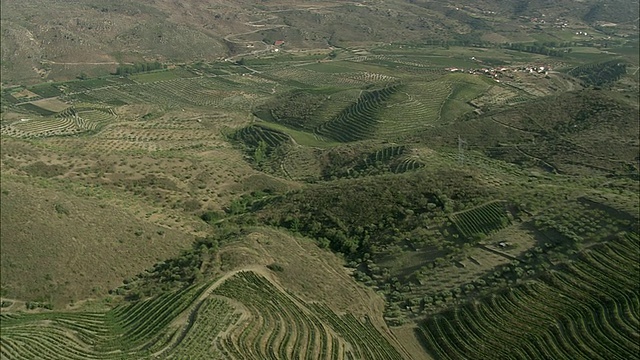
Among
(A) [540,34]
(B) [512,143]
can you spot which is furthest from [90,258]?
(A) [540,34]

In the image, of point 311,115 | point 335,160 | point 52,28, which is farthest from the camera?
point 52,28

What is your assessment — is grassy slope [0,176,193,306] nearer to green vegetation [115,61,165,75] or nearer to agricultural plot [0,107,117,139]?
agricultural plot [0,107,117,139]

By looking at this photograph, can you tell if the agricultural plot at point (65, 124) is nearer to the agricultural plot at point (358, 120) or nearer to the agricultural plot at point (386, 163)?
the agricultural plot at point (358, 120)

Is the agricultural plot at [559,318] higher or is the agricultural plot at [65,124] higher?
the agricultural plot at [559,318]

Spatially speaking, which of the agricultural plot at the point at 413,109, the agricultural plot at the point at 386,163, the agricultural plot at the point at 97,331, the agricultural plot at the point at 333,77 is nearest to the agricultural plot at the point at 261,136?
the agricultural plot at the point at 413,109

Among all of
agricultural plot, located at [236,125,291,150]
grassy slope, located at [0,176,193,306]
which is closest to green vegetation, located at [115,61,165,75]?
agricultural plot, located at [236,125,291,150]

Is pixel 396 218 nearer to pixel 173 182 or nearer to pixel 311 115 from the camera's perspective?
pixel 173 182

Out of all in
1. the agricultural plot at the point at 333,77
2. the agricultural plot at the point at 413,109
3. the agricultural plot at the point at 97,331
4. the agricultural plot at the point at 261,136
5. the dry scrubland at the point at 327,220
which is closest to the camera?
the agricultural plot at the point at 97,331

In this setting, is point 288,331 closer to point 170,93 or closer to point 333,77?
point 170,93
